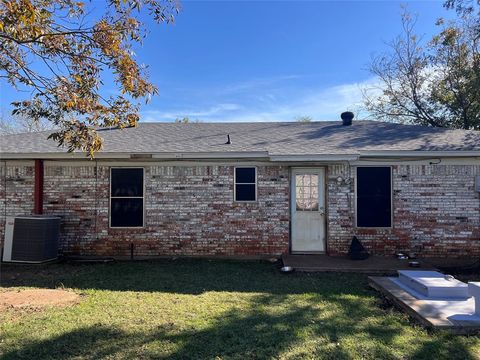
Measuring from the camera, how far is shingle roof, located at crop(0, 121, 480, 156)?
28.2 feet

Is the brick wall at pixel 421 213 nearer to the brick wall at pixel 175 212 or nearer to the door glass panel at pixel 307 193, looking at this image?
the door glass panel at pixel 307 193

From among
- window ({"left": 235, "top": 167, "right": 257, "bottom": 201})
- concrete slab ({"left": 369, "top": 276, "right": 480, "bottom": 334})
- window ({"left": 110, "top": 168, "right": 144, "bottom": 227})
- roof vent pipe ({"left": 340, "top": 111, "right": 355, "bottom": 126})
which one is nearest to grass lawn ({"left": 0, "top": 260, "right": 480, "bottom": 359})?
concrete slab ({"left": 369, "top": 276, "right": 480, "bottom": 334})

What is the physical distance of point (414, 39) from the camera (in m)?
20.5

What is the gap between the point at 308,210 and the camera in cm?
890

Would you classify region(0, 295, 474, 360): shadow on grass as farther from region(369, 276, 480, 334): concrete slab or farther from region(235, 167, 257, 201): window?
region(235, 167, 257, 201): window

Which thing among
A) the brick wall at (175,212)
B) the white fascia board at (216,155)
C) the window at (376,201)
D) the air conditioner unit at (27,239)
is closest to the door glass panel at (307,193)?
the brick wall at (175,212)

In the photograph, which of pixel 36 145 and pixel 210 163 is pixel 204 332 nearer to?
pixel 210 163

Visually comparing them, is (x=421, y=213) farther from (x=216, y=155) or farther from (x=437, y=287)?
(x=216, y=155)

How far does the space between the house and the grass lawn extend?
1.71m

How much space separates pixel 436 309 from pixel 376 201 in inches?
159

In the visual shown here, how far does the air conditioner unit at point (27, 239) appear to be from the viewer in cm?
816

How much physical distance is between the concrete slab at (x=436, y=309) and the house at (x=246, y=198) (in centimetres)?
287

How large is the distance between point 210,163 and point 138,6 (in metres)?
4.21

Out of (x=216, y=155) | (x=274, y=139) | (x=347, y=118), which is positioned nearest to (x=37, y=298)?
(x=216, y=155)
